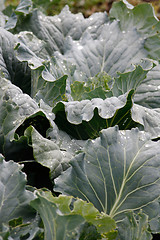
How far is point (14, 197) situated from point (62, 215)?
287 mm

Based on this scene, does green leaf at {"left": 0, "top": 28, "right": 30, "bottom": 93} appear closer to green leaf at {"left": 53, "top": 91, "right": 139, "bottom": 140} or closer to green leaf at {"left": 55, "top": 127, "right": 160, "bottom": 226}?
green leaf at {"left": 53, "top": 91, "right": 139, "bottom": 140}

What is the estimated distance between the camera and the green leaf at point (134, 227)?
3.82ft

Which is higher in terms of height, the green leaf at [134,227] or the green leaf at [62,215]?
the green leaf at [62,215]

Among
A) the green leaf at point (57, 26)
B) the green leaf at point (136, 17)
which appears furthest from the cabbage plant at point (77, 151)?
the green leaf at point (136, 17)

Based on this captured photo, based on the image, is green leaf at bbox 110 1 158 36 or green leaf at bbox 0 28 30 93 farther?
green leaf at bbox 110 1 158 36

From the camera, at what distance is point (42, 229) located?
1.12m

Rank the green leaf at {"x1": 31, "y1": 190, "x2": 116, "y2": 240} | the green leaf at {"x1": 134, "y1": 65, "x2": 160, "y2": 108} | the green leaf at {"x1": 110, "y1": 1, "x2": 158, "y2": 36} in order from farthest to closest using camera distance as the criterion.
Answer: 1. the green leaf at {"x1": 110, "y1": 1, "x2": 158, "y2": 36}
2. the green leaf at {"x1": 134, "y1": 65, "x2": 160, "y2": 108}
3. the green leaf at {"x1": 31, "y1": 190, "x2": 116, "y2": 240}

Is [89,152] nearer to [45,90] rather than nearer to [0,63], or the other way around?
[45,90]

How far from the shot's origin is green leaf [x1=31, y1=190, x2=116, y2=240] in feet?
3.19

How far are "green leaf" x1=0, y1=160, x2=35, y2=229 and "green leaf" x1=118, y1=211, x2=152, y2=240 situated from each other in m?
0.39

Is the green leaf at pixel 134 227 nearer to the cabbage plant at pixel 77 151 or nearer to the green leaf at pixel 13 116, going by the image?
the cabbage plant at pixel 77 151

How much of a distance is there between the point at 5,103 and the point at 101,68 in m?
0.90

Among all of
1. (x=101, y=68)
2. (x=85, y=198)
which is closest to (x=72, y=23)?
(x=101, y=68)

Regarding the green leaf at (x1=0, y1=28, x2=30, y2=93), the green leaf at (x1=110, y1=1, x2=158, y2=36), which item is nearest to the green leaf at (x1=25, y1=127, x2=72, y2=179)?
the green leaf at (x1=0, y1=28, x2=30, y2=93)
